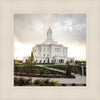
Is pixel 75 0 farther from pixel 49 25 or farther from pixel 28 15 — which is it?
pixel 28 15

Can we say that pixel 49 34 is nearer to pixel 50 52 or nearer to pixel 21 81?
pixel 50 52

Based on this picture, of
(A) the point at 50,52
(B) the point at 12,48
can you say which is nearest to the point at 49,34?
(A) the point at 50,52

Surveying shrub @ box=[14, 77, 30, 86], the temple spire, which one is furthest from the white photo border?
the temple spire

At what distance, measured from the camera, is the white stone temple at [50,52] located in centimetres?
141

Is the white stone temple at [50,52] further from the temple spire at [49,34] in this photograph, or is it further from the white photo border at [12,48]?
the white photo border at [12,48]

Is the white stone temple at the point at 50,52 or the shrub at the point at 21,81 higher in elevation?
the white stone temple at the point at 50,52

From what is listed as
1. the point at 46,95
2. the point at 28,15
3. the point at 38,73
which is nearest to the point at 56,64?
the point at 38,73

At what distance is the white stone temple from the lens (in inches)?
55.4

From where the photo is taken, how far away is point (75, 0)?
137cm

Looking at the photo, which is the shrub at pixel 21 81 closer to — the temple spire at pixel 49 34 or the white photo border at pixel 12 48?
the white photo border at pixel 12 48

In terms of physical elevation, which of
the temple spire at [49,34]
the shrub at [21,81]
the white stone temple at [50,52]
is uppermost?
the temple spire at [49,34]

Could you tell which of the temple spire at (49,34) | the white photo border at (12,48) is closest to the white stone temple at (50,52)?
the temple spire at (49,34)

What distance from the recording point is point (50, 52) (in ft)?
4.71

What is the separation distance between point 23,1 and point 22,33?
0.36 metres
